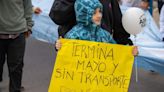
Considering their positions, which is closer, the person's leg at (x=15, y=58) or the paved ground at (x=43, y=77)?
the person's leg at (x=15, y=58)

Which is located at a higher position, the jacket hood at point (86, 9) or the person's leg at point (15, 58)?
the jacket hood at point (86, 9)

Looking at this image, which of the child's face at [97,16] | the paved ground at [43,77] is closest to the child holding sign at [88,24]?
the child's face at [97,16]

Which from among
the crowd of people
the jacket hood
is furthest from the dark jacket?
the jacket hood

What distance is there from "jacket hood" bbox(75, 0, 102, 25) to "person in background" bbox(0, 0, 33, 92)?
1316 mm

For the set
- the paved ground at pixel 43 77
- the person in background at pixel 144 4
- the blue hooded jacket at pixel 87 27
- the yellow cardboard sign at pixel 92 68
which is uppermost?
the person in background at pixel 144 4

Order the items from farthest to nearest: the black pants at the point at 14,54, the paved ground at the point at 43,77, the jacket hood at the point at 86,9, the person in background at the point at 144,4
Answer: the person in background at the point at 144,4
the paved ground at the point at 43,77
the black pants at the point at 14,54
the jacket hood at the point at 86,9

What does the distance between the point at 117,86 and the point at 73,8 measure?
74cm

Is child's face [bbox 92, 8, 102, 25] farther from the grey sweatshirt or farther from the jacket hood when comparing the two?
the grey sweatshirt

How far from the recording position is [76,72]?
10.8ft

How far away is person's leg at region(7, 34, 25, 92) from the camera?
14.7 feet

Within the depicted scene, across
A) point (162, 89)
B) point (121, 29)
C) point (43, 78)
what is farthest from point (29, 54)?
point (121, 29)

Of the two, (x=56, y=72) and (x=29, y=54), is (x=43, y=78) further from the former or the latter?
(x=56, y=72)

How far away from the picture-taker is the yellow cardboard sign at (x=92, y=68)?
3.29 metres

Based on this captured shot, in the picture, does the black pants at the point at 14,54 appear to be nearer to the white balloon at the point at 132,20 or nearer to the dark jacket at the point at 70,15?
the dark jacket at the point at 70,15
